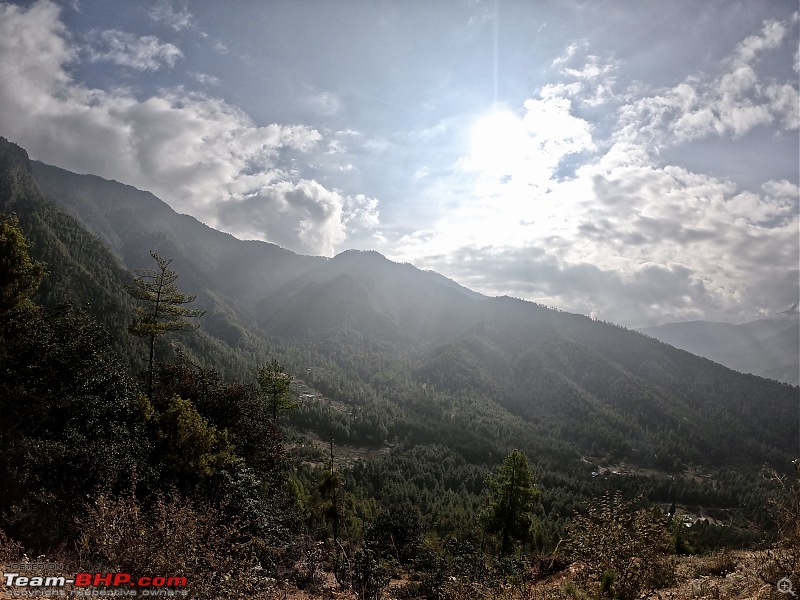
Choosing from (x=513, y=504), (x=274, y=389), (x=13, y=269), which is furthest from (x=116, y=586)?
(x=513, y=504)

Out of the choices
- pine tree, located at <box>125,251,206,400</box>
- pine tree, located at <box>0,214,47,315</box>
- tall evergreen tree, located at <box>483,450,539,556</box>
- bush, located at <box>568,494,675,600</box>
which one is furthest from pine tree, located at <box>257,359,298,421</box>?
bush, located at <box>568,494,675,600</box>

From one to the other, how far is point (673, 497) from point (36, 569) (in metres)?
154

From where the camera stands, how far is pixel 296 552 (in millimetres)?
17484

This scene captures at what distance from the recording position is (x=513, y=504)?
3158 centimetres

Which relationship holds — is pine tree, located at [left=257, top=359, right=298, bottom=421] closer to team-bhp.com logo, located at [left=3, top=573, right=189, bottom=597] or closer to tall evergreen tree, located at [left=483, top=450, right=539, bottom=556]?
tall evergreen tree, located at [left=483, top=450, right=539, bottom=556]

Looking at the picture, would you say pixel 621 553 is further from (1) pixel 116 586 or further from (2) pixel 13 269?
(2) pixel 13 269

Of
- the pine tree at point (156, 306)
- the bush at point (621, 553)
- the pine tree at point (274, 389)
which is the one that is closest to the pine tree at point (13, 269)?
the pine tree at point (156, 306)

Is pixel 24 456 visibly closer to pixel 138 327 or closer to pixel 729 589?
pixel 138 327

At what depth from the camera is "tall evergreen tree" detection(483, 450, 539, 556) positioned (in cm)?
3133

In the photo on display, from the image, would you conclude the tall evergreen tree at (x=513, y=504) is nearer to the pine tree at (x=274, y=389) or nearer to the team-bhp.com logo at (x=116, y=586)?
the pine tree at (x=274, y=389)

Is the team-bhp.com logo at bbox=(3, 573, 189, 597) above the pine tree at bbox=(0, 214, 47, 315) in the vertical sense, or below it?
below

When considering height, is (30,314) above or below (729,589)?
above

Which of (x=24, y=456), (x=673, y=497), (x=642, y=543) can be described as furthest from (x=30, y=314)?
(x=673, y=497)

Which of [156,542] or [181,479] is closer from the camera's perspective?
[156,542]
